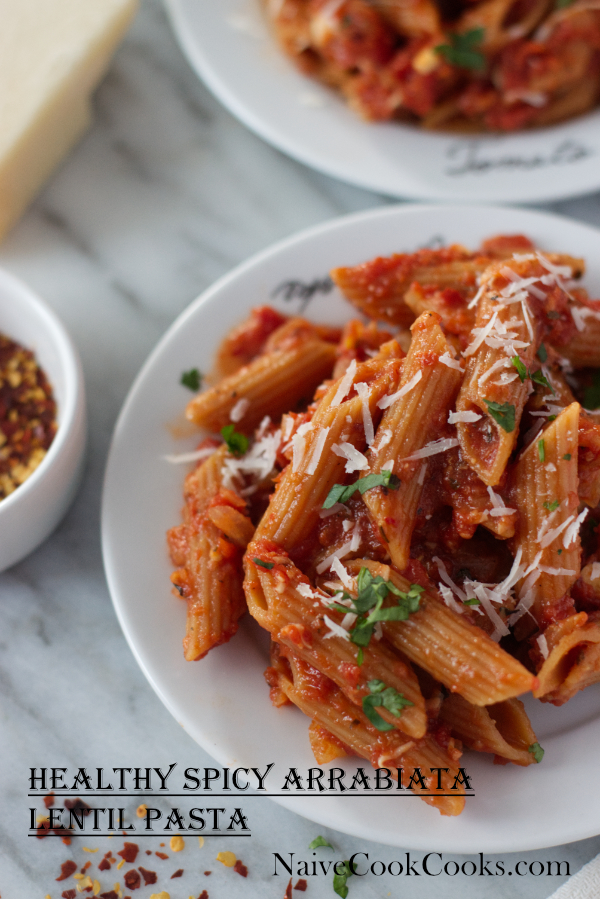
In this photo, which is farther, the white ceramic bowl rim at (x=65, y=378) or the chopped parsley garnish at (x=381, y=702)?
the white ceramic bowl rim at (x=65, y=378)

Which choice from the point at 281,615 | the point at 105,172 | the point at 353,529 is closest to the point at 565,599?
the point at 353,529

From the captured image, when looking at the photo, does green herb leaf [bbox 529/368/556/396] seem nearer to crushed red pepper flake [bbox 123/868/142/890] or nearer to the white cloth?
the white cloth

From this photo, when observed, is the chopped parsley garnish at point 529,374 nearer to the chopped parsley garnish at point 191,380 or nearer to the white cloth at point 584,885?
the chopped parsley garnish at point 191,380

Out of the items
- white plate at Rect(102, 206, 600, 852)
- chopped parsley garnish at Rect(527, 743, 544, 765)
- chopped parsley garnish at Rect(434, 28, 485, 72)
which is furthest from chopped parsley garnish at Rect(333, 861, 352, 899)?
chopped parsley garnish at Rect(434, 28, 485, 72)

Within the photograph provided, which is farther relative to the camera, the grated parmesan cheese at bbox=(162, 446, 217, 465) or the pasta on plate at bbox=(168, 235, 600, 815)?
the grated parmesan cheese at bbox=(162, 446, 217, 465)

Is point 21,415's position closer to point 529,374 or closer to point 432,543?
point 432,543

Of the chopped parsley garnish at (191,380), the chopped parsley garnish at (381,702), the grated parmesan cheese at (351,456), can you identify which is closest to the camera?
the chopped parsley garnish at (381,702)

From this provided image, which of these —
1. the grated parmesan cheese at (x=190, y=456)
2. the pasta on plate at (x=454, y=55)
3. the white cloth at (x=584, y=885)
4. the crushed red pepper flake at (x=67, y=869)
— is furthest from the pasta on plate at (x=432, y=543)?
the pasta on plate at (x=454, y=55)
